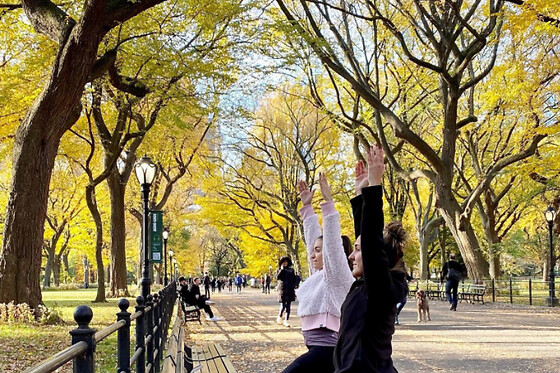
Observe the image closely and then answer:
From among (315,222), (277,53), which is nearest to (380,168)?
(315,222)

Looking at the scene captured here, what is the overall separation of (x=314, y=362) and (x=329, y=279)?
0.60 metres

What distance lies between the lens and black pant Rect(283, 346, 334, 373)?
4035 mm

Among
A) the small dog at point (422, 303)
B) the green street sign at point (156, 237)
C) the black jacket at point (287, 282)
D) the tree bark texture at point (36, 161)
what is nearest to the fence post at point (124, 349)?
the tree bark texture at point (36, 161)

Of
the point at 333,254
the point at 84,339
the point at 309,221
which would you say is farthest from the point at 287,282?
the point at 84,339

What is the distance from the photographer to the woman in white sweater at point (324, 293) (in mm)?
3879

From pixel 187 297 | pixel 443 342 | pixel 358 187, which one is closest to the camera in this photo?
pixel 358 187

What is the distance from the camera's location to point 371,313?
287 cm

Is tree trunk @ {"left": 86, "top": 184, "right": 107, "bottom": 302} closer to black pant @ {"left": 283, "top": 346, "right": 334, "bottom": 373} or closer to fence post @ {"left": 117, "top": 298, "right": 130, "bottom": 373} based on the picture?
fence post @ {"left": 117, "top": 298, "right": 130, "bottom": 373}

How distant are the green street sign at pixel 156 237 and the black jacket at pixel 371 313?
57.5 ft

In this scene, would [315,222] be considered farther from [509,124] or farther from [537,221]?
[537,221]

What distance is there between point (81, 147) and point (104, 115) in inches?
152

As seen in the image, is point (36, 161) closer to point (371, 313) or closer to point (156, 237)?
point (156, 237)

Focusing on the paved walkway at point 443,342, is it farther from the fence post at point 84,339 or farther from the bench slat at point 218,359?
the fence post at point 84,339

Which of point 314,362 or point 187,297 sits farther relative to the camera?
point 187,297
